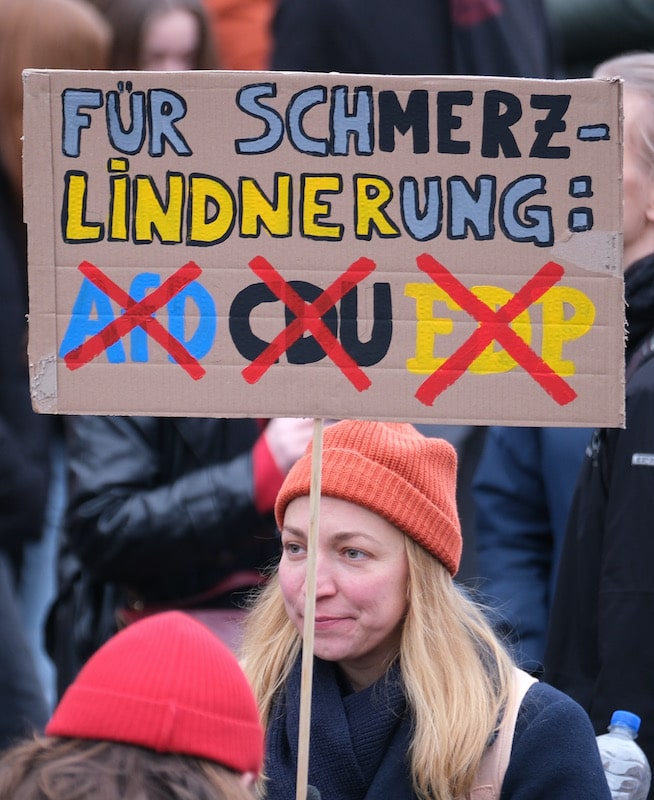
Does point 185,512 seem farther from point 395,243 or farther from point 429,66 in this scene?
point 429,66

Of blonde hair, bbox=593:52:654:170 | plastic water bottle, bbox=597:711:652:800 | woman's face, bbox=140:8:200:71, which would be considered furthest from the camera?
woman's face, bbox=140:8:200:71

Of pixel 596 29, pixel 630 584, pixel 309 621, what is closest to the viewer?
pixel 309 621

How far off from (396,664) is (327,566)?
23 centimetres

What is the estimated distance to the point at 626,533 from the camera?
3.26 meters

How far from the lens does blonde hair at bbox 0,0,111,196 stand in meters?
4.59

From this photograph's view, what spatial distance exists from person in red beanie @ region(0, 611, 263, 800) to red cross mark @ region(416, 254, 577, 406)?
82 centimetres

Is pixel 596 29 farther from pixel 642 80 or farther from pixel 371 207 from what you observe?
pixel 371 207

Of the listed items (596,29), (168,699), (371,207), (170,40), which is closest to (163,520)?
(371,207)

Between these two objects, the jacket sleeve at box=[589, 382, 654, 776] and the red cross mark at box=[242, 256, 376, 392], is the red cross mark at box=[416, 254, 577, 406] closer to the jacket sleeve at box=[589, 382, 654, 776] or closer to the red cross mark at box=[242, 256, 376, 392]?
the red cross mark at box=[242, 256, 376, 392]

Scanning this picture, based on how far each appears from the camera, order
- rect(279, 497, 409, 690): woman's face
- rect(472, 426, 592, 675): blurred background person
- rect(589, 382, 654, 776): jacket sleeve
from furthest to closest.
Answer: rect(472, 426, 592, 675): blurred background person
rect(589, 382, 654, 776): jacket sleeve
rect(279, 497, 409, 690): woman's face

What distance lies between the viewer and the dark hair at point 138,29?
5.16m

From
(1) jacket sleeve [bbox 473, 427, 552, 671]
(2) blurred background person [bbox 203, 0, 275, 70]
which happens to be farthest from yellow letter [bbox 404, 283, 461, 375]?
(2) blurred background person [bbox 203, 0, 275, 70]

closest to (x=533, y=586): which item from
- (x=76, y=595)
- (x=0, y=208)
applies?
(x=76, y=595)

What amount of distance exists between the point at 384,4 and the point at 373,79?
252 centimetres
